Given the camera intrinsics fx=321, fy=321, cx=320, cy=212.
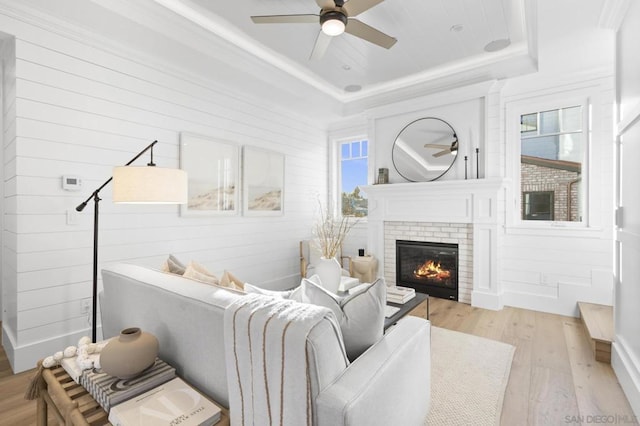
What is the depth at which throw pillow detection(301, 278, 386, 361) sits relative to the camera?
4.31ft

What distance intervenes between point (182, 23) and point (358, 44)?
5.55 ft

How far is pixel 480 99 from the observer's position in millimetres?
3951

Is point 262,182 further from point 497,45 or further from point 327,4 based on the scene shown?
point 497,45

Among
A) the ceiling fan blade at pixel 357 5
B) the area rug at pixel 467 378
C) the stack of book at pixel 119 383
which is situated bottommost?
the area rug at pixel 467 378

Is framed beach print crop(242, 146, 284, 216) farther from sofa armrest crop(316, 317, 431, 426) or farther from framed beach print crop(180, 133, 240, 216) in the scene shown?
sofa armrest crop(316, 317, 431, 426)

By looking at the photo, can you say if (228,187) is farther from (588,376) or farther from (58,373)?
(588,376)

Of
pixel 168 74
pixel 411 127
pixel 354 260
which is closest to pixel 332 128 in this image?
pixel 411 127

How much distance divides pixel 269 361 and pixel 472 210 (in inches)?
139

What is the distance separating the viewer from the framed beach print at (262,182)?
4148 mm

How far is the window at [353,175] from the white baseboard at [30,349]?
3.92 m

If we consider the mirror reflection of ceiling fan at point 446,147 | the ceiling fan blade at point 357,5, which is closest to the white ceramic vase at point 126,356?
the ceiling fan blade at point 357,5

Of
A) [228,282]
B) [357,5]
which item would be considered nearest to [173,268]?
[228,282]

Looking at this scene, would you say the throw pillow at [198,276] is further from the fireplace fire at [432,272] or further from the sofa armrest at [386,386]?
the fireplace fire at [432,272]

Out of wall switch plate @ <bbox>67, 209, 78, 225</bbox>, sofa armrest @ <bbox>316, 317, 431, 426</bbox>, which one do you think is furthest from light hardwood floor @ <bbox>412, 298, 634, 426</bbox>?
wall switch plate @ <bbox>67, 209, 78, 225</bbox>
